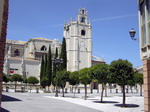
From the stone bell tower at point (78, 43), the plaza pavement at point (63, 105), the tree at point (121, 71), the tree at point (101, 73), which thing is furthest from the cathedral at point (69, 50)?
the tree at point (121, 71)

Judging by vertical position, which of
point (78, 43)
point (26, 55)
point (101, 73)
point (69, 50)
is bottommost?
point (101, 73)

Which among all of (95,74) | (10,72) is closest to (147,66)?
(95,74)

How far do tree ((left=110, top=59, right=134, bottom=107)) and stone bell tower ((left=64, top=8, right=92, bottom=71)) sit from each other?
50.2 meters

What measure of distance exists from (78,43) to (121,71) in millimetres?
53443

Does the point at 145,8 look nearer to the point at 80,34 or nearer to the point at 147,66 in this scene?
the point at 147,66

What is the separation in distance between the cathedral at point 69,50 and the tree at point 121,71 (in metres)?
49.4

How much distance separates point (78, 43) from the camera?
67.2 meters

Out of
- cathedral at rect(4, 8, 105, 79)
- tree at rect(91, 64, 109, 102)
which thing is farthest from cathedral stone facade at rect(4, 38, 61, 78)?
tree at rect(91, 64, 109, 102)

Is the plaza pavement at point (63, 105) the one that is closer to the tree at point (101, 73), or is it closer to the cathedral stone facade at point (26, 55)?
the tree at point (101, 73)

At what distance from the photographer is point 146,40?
273 inches

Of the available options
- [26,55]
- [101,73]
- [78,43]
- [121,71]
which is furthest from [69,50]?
[121,71]

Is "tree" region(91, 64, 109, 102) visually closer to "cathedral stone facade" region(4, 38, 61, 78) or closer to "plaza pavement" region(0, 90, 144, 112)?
"plaza pavement" region(0, 90, 144, 112)

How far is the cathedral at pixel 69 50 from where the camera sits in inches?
2425

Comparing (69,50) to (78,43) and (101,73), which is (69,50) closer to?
(78,43)
